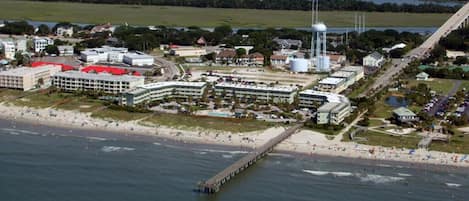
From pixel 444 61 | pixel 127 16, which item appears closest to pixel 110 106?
pixel 444 61

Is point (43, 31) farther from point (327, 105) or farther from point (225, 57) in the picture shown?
point (327, 105)

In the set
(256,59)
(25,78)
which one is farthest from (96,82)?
(256,59)

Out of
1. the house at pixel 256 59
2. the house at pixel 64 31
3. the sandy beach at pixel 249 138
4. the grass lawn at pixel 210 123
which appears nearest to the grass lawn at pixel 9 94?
the sandy beach at pixel 249 138

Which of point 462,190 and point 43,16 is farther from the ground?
point 43,16

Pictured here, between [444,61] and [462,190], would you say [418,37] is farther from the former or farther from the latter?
[462,190]

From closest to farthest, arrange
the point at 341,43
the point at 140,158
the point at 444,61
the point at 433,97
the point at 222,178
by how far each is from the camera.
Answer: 1. the point at 222,178
2. the point at 140,158
3. the point at 433,97
4. the point at 444,61
5. the point at 341,43

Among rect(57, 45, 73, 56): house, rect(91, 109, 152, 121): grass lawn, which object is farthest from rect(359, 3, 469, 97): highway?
rect(57, 45, 73, 56): house

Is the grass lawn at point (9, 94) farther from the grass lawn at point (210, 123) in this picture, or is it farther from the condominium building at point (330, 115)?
the condominium building at point (330, 115)

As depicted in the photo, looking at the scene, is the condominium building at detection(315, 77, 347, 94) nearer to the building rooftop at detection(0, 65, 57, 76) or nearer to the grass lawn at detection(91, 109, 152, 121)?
the grass lawn at detection(91, 109, 152, 121)
